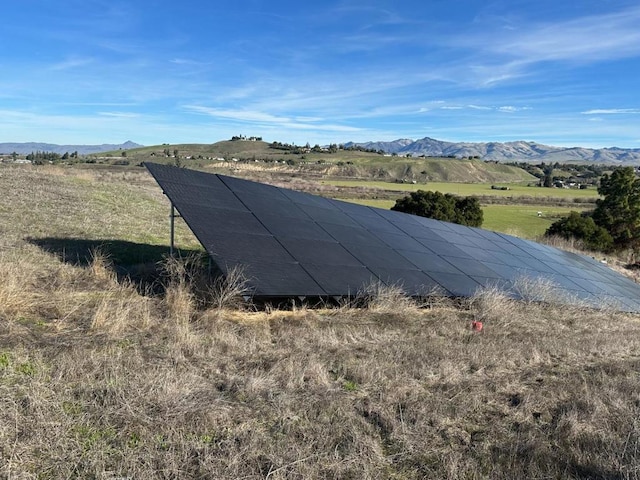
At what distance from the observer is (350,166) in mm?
155500

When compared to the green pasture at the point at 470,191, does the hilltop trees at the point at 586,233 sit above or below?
below

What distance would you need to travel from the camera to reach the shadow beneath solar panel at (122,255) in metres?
10.5

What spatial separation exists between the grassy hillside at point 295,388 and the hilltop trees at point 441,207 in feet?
90.5

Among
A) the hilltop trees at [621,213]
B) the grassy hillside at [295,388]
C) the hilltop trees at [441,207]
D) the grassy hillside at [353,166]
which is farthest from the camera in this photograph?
the grassy hillside at [353,166]

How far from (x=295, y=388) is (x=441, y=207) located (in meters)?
34.3

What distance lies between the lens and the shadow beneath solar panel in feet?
34.3

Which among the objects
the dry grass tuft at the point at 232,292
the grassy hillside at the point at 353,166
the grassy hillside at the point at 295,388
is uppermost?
the grassy hillside at the point at 353,166

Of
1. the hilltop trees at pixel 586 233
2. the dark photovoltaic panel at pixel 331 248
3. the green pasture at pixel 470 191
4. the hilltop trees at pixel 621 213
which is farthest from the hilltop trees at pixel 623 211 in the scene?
the green pasture at pixel 470 191

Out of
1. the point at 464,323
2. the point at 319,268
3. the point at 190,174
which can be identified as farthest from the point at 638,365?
the point at 190,174

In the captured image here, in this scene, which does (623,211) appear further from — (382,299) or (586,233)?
(382,299)

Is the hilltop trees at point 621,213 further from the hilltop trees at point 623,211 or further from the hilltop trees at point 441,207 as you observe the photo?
the hilltop trees at point 441,207

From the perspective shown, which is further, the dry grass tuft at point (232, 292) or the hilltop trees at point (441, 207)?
the hilltop trees at point (441, 207)

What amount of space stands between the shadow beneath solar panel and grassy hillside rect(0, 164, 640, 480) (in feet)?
2.25

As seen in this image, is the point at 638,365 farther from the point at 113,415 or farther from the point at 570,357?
the point at 113,415
